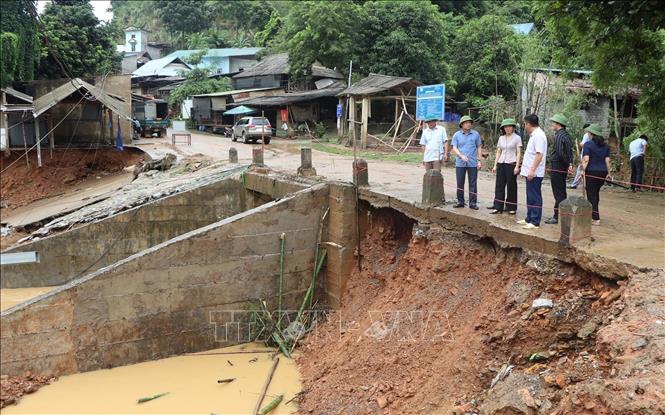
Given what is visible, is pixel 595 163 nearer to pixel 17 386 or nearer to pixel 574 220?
pixel 574 220

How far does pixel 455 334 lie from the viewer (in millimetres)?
7191

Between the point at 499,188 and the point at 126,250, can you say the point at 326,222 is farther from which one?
the point at 126,250

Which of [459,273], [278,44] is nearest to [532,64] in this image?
[459,273]

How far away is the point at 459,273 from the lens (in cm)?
812

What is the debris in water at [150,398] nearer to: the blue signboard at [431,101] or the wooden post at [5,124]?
the blue signboard at [431,101]

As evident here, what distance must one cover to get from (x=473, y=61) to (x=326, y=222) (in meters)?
23.6

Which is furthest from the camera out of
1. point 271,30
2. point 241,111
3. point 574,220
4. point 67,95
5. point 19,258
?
point 271,30

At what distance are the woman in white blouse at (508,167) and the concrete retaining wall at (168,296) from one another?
11.7ft

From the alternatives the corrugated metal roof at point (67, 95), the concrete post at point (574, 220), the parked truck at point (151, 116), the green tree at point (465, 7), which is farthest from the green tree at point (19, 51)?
the green tree at point (465, 7)

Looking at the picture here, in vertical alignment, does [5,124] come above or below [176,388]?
above

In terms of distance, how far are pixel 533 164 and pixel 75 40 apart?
29534 millimetres

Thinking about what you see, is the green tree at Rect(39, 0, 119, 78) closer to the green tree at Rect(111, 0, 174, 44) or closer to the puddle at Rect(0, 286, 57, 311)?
the puddle at Rect(0, 286, 57, 311)

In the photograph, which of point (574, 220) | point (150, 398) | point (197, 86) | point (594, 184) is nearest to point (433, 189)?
point (594, 184)

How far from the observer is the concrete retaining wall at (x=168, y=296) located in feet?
27.5
